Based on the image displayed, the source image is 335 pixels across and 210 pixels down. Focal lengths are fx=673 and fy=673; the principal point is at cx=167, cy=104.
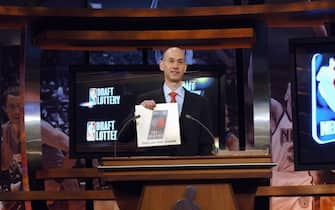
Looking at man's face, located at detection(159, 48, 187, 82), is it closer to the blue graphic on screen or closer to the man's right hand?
the man's right hand

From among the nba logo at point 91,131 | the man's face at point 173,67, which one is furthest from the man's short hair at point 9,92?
the man's face at point 173,67

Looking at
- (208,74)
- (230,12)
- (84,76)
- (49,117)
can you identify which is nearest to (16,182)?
(49,117)

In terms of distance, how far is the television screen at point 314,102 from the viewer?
4941mm

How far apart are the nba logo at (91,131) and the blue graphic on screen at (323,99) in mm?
1742

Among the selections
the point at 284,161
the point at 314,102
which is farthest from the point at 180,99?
the point at 284,161

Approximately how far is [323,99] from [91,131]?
185 cm

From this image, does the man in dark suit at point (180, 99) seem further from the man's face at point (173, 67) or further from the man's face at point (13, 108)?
the man's face at point (13, 108)

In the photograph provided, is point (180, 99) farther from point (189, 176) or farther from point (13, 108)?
point (13, 108)

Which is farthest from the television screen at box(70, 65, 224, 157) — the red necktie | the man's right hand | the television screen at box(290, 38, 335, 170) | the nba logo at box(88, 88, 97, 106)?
the man's right hand

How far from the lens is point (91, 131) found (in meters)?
5.45

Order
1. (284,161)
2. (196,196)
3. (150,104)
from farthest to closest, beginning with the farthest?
(284,161) < (150,104) < (196,196)

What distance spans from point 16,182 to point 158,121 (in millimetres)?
2735

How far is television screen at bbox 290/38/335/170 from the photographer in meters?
4.94

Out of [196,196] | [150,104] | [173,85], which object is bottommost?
[196,196]
